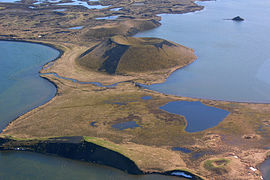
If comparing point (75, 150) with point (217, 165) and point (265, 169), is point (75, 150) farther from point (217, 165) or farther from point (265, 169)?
point (265, 169)

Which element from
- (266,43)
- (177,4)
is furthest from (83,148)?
(177,4)

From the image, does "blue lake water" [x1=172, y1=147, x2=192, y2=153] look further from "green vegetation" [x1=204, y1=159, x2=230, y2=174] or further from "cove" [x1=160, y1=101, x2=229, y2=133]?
"cove" [x1=160, y1=101, x2=229, y2=133]

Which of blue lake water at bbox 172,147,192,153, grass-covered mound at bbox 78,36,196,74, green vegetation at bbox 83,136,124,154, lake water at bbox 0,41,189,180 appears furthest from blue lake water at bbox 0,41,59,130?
blue lake water at bbox 172,147,192,153

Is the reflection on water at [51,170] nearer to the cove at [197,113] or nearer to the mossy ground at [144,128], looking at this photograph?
the mossy ground at [144,128]

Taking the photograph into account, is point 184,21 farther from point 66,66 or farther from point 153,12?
point 66,66

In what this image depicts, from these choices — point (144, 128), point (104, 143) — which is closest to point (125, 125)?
point (144, 128)

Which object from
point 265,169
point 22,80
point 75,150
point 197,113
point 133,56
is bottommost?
point 265,169
